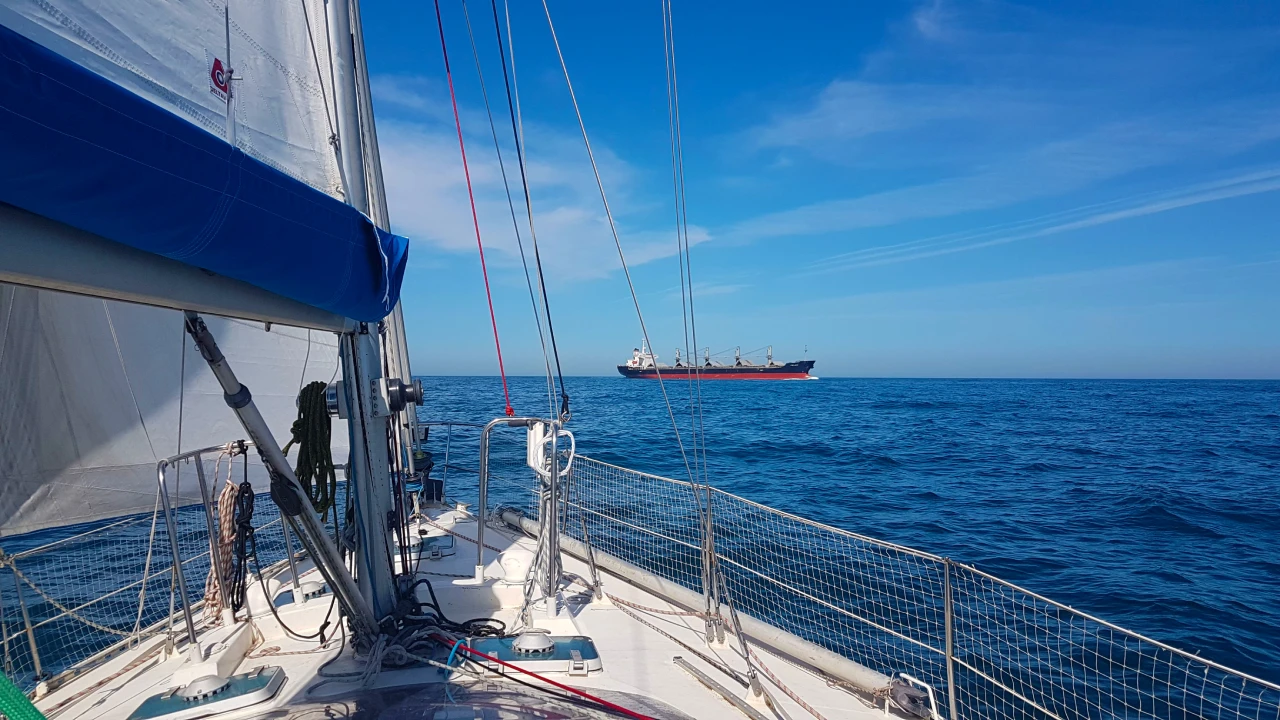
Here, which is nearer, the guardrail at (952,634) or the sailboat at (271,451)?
the sailboat at (271,451)

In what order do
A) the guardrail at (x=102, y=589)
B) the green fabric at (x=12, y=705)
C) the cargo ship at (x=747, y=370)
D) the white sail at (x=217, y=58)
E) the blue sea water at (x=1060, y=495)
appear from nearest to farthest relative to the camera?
1. the green fabric at (x=12, y=705)
2. the white sail at (x=217, y=58)
3. the guardrail at (x=102, y=589)
4. the blue sea water at (x=1060, y=495)
5. the cargo ship at (x=747, y=370)

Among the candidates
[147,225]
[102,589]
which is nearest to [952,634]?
[147,225]

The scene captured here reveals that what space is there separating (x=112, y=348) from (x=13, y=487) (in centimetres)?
105

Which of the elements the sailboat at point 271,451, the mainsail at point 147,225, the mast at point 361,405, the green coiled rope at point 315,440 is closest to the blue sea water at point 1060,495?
the sailboat at point 271,451

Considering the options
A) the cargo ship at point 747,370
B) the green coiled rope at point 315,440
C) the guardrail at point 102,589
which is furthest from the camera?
the cargo ship at point 747,370

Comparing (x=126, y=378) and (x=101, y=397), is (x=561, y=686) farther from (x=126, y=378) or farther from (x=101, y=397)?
(x=126, y=378)

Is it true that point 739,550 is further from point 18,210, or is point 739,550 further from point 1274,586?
point 18,210

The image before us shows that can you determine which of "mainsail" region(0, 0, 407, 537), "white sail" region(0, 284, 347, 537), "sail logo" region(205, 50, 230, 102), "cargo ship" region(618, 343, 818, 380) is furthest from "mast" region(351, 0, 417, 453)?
"cargo ship" region(618, 343, 818, 380)

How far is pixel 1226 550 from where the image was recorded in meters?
9.10

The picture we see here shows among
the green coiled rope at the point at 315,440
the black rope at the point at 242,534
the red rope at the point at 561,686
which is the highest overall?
the green coiled rope at the point at 315,440

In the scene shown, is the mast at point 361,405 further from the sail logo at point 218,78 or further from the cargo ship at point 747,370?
the cargo ship at point 747,370

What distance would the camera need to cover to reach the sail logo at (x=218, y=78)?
2.39 m

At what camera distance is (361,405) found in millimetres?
3219

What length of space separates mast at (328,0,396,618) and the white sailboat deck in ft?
1.43
